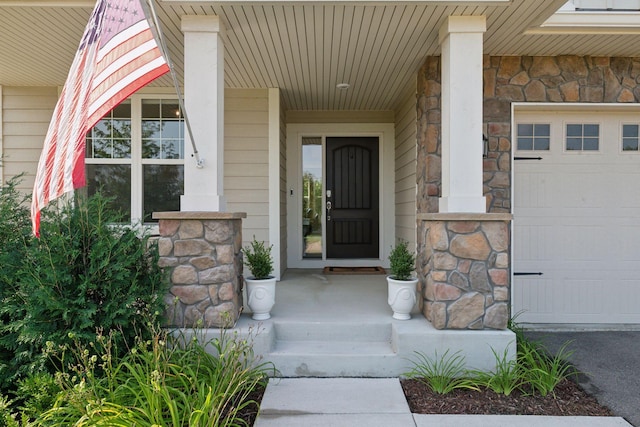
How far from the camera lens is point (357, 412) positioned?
2346mm

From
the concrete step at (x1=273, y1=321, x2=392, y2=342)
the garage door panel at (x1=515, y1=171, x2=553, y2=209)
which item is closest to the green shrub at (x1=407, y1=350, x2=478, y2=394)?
the concrete step at (x1=273, y1=321, x2=392, y2=342)

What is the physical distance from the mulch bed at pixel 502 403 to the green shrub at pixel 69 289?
68.9 inches

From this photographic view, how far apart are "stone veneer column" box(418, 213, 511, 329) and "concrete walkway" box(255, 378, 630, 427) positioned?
0.68 metres

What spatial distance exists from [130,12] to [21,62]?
8.83 ft

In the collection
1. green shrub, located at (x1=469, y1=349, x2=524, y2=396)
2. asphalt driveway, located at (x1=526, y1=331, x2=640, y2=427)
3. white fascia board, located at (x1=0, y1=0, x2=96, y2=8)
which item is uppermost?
white fascia board, located at (x1=0, y1=0, x2=96, y2=8)

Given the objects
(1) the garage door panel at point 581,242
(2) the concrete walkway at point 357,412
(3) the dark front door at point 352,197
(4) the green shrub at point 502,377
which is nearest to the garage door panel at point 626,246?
(1) the garage door panel at point 581,242

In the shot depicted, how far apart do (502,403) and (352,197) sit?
3.86 metres

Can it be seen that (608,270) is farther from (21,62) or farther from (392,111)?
(21,62)

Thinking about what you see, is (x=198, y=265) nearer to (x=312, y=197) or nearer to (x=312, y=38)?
(x=312, y=38)

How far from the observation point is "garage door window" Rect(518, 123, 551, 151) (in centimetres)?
403

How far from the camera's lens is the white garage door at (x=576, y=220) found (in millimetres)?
4023

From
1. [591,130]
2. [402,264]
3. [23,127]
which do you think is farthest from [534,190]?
[23,127]

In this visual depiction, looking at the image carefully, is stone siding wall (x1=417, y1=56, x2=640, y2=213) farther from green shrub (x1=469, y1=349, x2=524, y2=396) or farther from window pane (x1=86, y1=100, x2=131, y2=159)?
window pane (x1=86, y1=100, x2=131, y2=159)

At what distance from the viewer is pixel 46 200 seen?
2.25 metres
